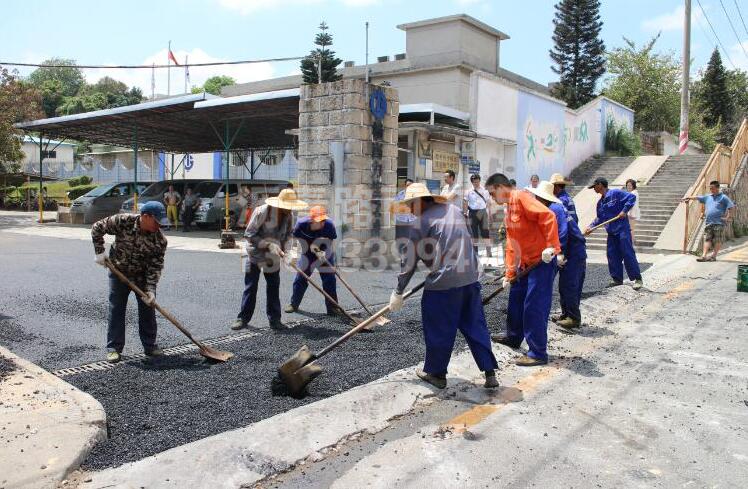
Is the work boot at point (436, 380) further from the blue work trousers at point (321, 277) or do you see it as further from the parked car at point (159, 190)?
the parked car at point (159, 190)

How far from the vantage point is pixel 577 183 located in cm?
2205

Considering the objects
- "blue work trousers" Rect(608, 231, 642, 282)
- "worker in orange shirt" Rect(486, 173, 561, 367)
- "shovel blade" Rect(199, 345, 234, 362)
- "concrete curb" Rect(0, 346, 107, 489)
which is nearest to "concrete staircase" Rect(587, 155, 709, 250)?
"blue work trousers" Rect(608, 231, 642, 282)

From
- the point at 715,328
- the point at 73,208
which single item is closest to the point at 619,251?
the point at 715,328

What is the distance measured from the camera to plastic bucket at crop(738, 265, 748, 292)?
8844 mm

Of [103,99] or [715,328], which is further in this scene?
[103,99]

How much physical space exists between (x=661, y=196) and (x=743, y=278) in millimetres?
9914

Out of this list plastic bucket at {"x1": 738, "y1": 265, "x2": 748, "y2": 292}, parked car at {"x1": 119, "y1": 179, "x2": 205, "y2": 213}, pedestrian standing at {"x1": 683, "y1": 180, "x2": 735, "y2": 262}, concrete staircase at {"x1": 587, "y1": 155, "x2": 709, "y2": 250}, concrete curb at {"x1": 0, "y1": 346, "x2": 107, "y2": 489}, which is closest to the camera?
concrete curb at {"x1": 0, "y1": 346, "x2": 107, "y2": 489}

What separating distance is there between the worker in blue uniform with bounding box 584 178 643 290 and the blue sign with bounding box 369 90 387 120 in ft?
13.4

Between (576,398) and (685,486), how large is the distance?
1.34 m

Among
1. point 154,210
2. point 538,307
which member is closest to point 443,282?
point 538,307

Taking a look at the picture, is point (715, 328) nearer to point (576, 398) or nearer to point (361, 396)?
point (576, 398)

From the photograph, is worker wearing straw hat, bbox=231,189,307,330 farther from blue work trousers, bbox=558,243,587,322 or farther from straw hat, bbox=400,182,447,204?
blue work trousers, bbox=558,243,587,322

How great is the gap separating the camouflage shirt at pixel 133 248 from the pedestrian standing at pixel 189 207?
44.2 ft

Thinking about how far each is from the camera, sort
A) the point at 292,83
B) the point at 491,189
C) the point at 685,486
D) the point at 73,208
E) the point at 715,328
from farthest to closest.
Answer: the point at 292,83, the point at 73,208, the point at 715,328, the point at 491,189, the point at 685,486
